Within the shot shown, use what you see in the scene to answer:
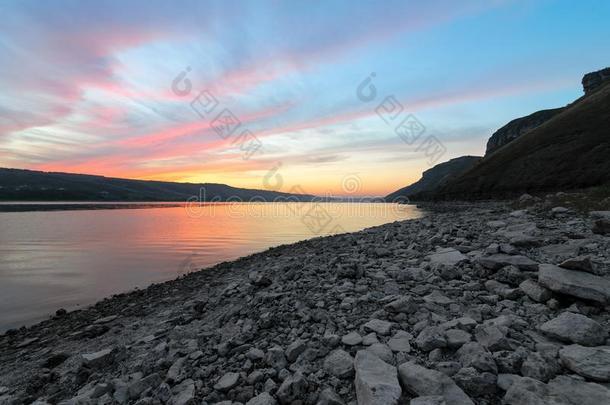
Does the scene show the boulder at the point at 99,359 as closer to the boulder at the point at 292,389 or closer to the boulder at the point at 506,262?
the boulder at the point at 292,389

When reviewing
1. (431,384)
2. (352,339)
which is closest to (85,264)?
(352,339)

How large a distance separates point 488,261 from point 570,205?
14.7 metres

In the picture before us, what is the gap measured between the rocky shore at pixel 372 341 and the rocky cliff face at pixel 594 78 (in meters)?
237

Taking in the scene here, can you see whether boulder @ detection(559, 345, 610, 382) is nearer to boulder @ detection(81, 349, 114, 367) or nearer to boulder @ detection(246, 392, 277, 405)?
boulder @ detection(246, 392, 277, 405)

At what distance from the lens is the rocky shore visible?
14.8 ft

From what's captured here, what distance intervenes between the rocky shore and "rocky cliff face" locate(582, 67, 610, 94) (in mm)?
236862

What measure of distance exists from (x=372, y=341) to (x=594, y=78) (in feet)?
826

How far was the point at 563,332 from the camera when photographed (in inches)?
208

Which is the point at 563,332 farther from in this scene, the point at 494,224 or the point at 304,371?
the point at 494,224

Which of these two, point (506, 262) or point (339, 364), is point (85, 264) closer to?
point (339, 364)

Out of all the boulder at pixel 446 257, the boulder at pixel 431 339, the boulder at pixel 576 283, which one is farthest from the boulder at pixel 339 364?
the boulder at pixel 446 257

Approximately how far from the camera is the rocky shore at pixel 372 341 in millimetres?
Result: 4516

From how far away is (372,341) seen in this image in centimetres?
592

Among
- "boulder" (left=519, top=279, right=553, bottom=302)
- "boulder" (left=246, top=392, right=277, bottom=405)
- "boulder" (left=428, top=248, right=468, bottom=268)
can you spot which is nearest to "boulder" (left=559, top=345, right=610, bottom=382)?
"boulder" (left=519, top=279, right=553, bottom=302)
